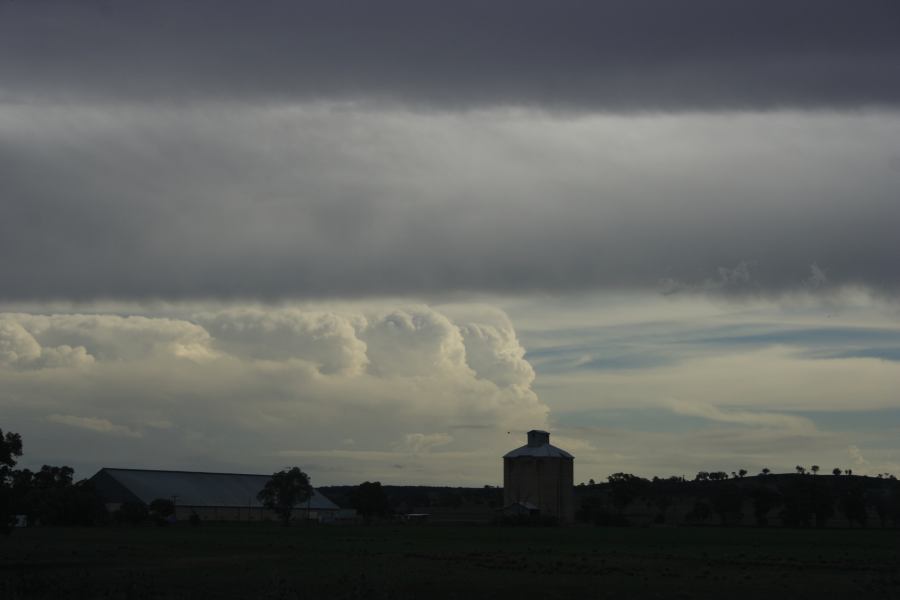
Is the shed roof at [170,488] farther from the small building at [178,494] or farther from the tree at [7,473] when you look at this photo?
the tree at [7,473]

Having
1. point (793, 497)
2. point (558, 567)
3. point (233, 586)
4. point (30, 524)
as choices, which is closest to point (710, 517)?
point (793, 497)

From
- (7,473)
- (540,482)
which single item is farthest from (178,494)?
(7,473)

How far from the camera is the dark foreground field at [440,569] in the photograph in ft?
167

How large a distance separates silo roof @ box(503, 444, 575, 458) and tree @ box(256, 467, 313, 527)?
116 feet

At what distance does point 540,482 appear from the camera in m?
180

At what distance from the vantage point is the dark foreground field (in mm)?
51000

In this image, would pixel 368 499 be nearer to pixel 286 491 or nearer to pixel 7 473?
pixel 286 491

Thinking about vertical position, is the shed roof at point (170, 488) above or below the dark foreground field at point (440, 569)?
above

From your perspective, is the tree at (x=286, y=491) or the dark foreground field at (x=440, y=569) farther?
the tree at (x=286, y=491)

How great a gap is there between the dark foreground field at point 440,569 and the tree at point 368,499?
87.4m

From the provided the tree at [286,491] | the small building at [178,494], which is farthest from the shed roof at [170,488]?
the tree at [286,491]

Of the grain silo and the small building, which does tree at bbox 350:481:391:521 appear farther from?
the grain silo

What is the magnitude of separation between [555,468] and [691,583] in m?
125

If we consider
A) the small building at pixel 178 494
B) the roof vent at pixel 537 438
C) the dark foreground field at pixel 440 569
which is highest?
the roof vent at pixel 537 438
